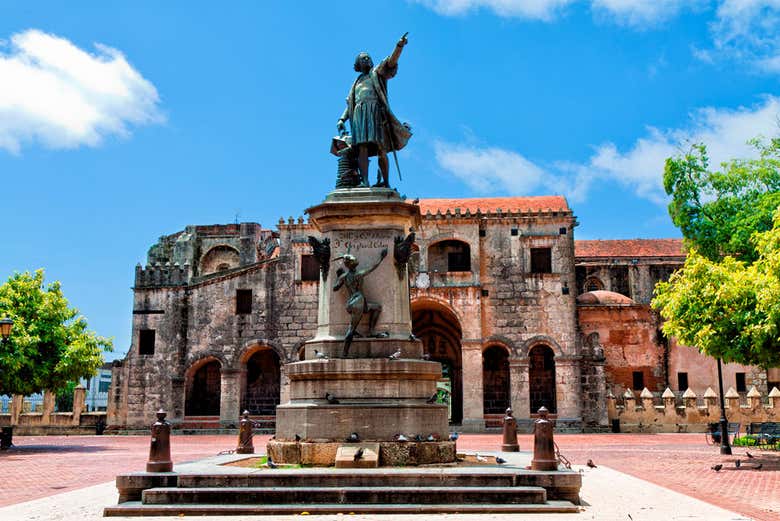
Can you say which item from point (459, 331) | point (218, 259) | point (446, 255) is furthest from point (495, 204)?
point (218, 259)

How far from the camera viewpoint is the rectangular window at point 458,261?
36706 mm

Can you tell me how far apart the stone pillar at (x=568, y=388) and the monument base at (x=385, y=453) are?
2393cm

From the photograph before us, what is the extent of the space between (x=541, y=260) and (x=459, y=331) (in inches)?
211

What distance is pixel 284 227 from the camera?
36969 mm

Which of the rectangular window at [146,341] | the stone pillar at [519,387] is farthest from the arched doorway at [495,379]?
the rectangular window at [146,341]

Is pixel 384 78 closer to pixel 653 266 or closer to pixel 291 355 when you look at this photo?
pixel 291 355

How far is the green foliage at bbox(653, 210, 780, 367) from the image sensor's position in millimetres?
16594

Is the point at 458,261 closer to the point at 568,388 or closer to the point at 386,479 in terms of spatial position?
the point at 568,388

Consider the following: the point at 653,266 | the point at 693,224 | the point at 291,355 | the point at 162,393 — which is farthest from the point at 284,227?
the point at 653,266

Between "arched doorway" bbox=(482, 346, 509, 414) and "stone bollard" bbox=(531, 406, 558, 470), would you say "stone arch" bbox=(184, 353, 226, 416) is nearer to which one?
"arched doorway" bbox=(482, 346, 509, 414)

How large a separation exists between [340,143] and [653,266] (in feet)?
→ 123

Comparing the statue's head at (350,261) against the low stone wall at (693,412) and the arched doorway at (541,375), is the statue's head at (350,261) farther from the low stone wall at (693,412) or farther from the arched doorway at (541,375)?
the arched doorway at (541,375)

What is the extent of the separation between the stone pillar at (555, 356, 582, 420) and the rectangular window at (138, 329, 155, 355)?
18.8 meters

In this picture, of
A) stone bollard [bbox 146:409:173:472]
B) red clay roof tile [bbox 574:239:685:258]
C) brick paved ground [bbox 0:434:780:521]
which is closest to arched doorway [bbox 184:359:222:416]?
brick paved ground [bbox 0:434:780:521]
